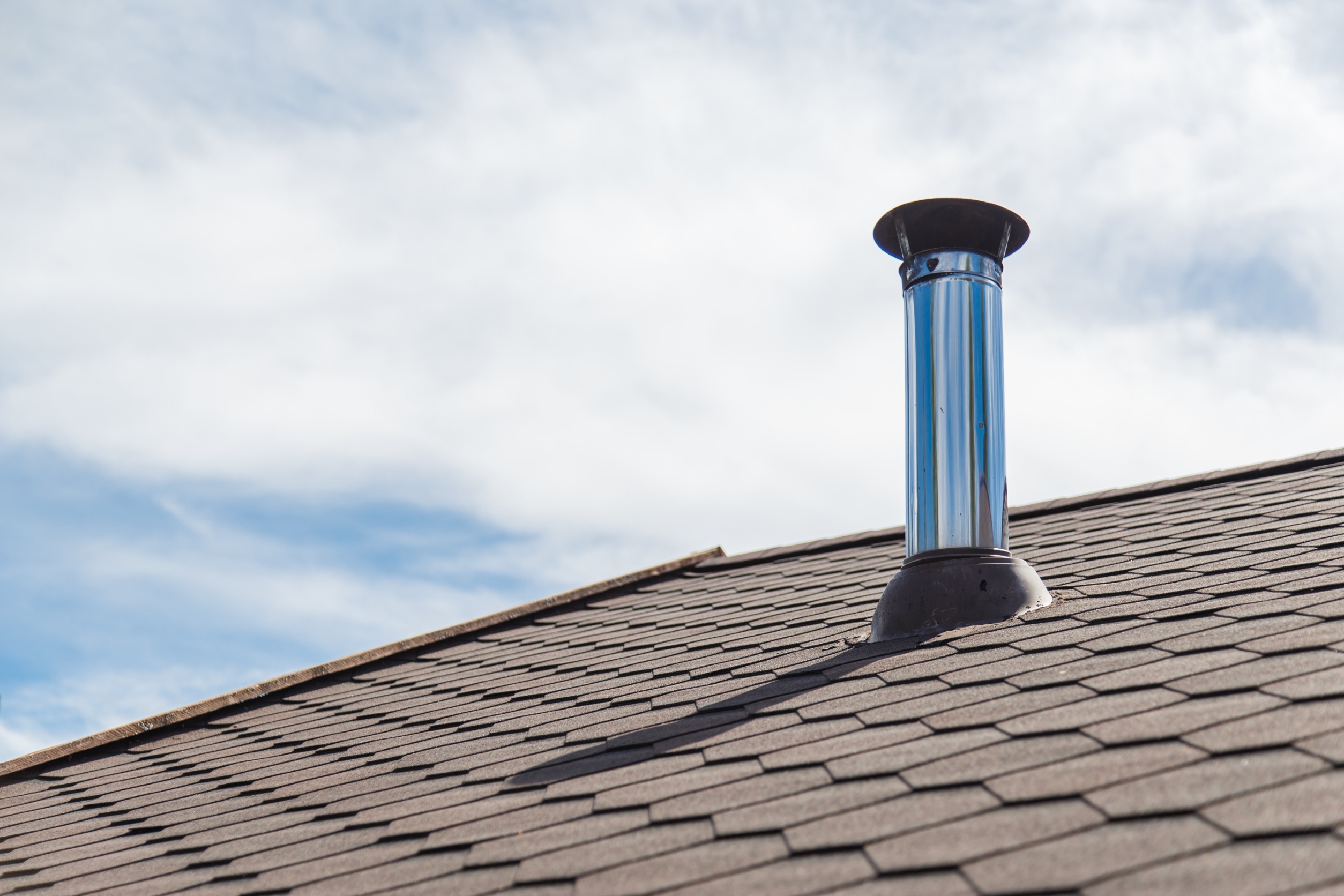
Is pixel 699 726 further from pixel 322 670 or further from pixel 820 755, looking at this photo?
pixel 322 670

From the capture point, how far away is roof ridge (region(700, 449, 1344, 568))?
539cm

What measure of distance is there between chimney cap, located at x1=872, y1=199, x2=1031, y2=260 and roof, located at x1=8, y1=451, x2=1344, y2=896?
133 centimetres

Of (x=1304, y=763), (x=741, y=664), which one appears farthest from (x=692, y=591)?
(x=1304, y=763)

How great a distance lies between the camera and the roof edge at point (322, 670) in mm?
5199

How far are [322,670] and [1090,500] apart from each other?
4.26 metres

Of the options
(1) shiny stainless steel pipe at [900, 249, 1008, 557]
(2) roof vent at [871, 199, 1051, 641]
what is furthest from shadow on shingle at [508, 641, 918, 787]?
(1) shiny stainless steel pipe at [900, 249, 1008, 557]

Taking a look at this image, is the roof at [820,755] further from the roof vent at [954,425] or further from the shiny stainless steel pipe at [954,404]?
the shiny stainless steel pipe at [954,404]

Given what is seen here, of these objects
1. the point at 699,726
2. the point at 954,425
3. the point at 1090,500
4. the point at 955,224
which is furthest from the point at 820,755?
the point at 1090,500

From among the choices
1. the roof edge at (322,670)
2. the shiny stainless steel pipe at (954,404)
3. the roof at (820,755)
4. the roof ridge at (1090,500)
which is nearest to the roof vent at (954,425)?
the shiny stainless steel pipe at (954,404)

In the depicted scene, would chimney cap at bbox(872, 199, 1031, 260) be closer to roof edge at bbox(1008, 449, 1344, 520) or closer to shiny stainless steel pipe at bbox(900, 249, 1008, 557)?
shiny stainless steel pipe at bbox(900, 249, 1008, 557)

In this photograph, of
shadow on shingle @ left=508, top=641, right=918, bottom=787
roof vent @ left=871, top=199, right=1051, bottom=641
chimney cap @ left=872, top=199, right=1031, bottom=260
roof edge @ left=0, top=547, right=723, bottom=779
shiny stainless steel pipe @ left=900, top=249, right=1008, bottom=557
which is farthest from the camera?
roof edge @ left=0, top=547, right=723, bottom=779

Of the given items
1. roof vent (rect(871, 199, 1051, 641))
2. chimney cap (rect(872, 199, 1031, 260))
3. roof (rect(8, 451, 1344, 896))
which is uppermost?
chimney cap (rect(872, 199, 1031, 260))

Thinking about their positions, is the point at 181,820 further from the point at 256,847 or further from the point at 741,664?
the point at 741,664

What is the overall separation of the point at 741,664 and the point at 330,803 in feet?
4.83
